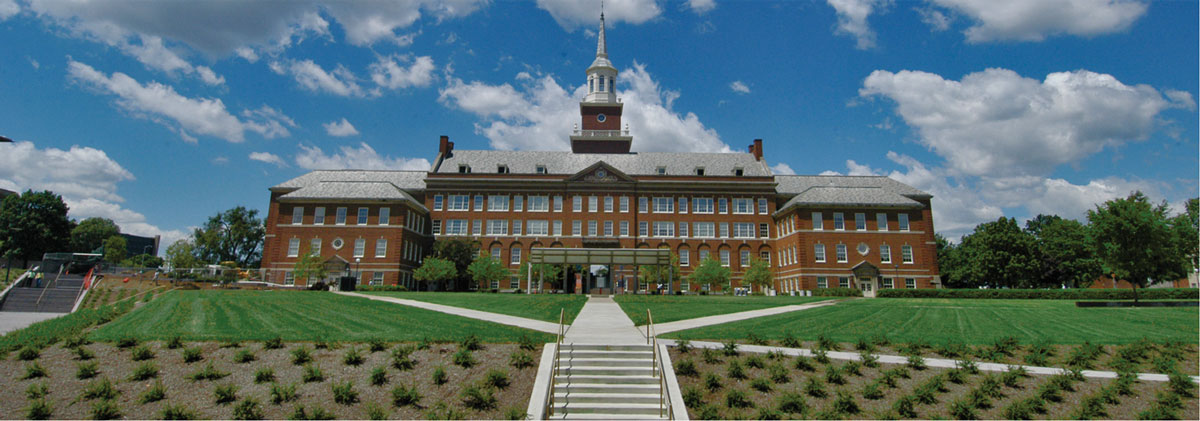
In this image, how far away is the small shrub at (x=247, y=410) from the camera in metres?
10.9

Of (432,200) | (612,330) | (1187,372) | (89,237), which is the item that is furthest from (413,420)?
(89,237)

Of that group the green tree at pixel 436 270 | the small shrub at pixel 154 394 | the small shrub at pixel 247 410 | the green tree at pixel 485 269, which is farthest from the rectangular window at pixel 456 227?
the small shrub at pixel 247 410

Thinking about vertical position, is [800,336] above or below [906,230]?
below

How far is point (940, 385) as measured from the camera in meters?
12.7

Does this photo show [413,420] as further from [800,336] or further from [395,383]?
[800,336]

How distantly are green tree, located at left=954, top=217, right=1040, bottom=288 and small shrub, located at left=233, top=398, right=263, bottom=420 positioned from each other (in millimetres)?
76146

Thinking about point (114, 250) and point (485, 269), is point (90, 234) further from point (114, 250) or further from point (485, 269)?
point (485, 269)

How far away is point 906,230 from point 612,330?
48081mm

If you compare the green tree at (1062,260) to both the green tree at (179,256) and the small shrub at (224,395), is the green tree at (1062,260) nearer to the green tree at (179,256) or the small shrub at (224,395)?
the small shrub at (224,395)

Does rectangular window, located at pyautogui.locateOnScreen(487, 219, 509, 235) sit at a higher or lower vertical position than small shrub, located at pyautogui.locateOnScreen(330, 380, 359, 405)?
higher

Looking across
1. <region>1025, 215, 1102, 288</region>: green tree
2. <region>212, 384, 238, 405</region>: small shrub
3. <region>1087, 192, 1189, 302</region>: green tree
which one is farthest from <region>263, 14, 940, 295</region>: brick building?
<region>212, 384, 238, 405</region>: small shrub

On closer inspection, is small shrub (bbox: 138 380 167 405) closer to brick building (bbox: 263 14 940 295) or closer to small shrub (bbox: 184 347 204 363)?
small shrub (bbox: 184 347 204 363)

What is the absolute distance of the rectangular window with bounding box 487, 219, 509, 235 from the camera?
62775mm

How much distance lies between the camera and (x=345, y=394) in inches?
456
